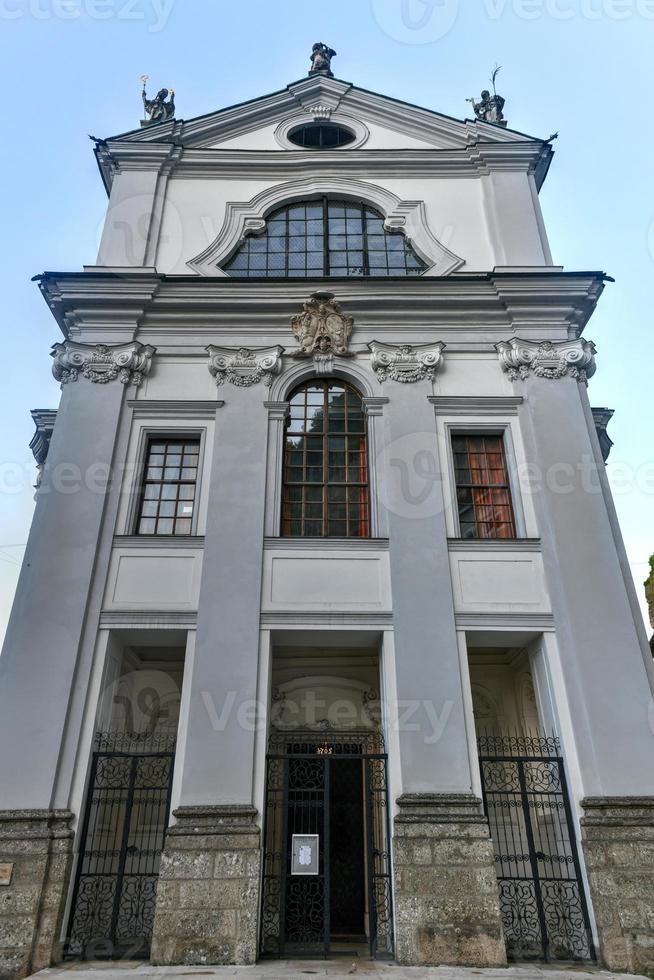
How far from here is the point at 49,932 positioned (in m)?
7.92

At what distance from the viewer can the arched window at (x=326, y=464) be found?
1121 cm

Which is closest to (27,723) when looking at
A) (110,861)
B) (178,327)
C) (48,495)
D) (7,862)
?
(7,862)

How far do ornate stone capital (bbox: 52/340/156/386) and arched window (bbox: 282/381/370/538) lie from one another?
113 inches

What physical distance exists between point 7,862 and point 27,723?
5.45ft

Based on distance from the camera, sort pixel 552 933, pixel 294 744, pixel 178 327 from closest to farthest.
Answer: pixel 552 933 < pixel 294 744 < pixel 178 327

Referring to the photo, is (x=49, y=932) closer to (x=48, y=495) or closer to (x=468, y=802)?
(x=468, y=802)

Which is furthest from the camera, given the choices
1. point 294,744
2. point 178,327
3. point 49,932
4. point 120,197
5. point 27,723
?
point 120,197

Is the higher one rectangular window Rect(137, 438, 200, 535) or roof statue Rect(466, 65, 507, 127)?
roof statue Rect(466, 65, 507, 127)

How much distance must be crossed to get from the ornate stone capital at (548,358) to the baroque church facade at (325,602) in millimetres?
64

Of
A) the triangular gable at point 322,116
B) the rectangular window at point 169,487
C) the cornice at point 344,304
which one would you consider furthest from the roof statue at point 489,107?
the rectangular window at point 169,487

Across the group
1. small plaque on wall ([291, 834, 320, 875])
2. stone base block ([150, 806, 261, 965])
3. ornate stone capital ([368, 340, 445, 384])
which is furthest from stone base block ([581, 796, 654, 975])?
ornate stone capital ([368, 340, 445, 384])

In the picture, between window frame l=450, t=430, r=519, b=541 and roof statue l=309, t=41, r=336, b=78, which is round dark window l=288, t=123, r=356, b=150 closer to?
roof statue l=309, t=41, r=336, b=78

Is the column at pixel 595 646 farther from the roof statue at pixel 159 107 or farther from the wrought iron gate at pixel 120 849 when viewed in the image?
the roof statue at pixel 159 107

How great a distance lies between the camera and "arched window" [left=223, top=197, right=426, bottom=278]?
14031 mm
